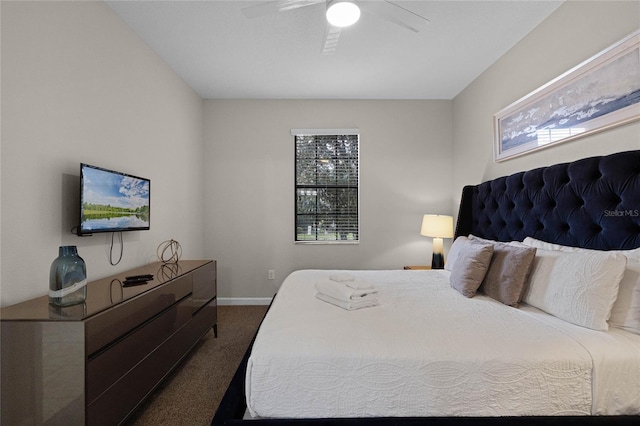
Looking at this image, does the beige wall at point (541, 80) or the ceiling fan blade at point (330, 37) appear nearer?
the beige wall at point (541, 80)

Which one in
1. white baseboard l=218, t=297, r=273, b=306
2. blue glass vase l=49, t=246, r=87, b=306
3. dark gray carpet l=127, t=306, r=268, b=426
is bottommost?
dark gray carpet l=127, t=306, r=268, b=426

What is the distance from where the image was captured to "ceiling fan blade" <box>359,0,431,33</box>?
5.72 feet

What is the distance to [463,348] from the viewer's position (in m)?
1.17

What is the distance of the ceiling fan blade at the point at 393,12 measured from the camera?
1.74 m

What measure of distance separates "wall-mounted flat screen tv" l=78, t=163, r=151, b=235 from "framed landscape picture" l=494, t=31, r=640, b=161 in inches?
119

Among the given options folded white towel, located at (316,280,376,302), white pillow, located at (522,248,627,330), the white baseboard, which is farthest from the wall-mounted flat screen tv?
white pillow, located at (522,248,627,330)

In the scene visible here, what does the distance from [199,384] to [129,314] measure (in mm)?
859

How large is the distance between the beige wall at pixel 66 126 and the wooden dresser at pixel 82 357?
0.31m

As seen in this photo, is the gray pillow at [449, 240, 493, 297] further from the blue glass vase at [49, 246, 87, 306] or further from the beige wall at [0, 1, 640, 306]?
the blue glass vase at [49, 246, 87, 306]

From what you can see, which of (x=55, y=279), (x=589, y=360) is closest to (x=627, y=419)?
(x=589, y=360)

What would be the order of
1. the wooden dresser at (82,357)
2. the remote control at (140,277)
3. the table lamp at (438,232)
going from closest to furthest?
the wooden dresser at (82,357), the remote control at (140,277), the table lamp at (438,232)

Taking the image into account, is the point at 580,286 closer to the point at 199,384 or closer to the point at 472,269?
the point at 472,269

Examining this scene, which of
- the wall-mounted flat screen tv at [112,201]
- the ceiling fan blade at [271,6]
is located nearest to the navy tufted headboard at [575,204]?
the ceiling fan blade at [271,6]

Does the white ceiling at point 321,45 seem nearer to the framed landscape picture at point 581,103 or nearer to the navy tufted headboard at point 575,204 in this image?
the framed landscape picture at point 581,103
